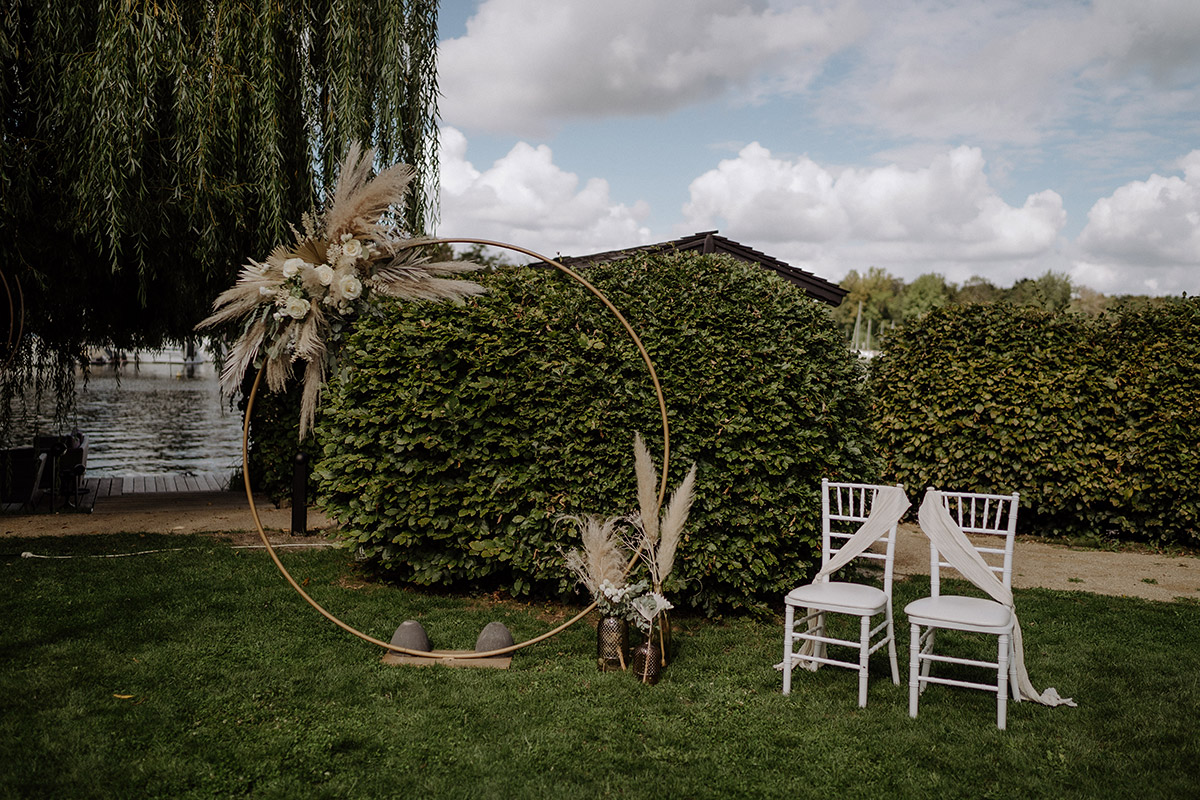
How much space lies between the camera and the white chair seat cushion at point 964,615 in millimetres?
4191

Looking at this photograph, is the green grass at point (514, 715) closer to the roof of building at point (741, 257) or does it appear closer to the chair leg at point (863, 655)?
the chair leg at point (863, 655)

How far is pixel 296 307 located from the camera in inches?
181

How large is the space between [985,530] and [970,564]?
28 cm

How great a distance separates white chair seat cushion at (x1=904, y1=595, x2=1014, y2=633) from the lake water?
737cm

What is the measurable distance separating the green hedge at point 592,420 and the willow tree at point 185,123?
2652 millimetres

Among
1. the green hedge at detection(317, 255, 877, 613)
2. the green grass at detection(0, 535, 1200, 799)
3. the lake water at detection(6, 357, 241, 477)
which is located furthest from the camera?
the lake water at detection(6, 357, 241, 477)

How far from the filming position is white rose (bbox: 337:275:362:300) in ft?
15.1

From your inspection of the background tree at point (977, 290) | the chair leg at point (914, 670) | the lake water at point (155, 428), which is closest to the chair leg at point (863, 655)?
the chair leg at point (914, 670)

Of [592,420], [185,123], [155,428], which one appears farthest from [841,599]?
[155,428]

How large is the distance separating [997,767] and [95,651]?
5003 millimetres

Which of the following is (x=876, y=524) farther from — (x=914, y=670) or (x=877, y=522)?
(x=914, y=670)

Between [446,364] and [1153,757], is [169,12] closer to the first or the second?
[446,364]

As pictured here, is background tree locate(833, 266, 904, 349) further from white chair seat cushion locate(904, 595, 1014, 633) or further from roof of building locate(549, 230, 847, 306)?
white chair seat cushion locate(904, 595, 1014, 633)

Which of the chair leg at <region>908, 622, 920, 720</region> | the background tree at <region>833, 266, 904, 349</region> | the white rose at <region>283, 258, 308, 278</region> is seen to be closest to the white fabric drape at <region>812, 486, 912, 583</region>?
the chair leg at <region>908, 622, 920, 720</region>
